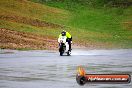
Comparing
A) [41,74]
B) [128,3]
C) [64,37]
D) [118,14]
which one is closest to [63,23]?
[118,14]

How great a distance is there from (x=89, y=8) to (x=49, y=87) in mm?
85594

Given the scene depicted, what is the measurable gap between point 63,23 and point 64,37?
41007 millimetres

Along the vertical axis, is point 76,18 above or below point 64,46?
below

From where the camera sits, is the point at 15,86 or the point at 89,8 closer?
the point at 15,86

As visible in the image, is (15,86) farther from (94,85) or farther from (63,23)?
(63,23)

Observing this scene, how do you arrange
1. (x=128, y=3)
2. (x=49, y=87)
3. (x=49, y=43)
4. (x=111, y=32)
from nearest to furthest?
1. (x=49, y=87)
2. (x=49, y=43)
3. (x=111, y=32)
4. (x=128, y=3)

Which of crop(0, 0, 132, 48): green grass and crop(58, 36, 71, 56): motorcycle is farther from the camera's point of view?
crop(0, 0, 132, 48): green grass

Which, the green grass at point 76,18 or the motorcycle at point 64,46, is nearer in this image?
the motorcycle at point 64,46

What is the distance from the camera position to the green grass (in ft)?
208

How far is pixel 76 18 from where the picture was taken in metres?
86.4

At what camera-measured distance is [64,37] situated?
3631 centimetres

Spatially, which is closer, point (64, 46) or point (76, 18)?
point (64, 46)

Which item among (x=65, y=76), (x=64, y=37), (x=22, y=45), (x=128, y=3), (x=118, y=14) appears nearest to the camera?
(x=65, y=76)

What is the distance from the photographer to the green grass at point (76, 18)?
63469 mm
